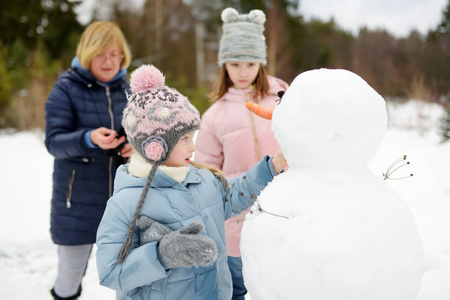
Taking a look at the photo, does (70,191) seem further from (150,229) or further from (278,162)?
(278,162)

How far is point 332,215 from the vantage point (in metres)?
0.93

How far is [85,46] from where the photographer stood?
220 cm

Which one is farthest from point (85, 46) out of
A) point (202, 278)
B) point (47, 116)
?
point (202, 278)

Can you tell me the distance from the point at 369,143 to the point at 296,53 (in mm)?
15661

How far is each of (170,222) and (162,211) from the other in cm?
5

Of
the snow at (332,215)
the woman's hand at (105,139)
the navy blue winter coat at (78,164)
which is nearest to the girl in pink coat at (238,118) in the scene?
the woman's hand at (105,139)

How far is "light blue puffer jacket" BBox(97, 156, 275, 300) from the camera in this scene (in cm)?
121

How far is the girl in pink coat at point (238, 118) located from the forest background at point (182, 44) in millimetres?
7430

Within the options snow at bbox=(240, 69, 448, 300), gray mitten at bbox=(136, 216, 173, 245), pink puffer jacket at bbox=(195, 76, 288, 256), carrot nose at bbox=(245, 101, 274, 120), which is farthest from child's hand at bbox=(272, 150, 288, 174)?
pink puffer jacket at bbox=(195, 76, 288, 256)

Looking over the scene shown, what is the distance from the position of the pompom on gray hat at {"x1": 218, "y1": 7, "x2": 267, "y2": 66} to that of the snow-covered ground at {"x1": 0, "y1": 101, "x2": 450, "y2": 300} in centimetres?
175

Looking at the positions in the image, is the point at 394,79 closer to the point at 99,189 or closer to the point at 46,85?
the point at 46,85

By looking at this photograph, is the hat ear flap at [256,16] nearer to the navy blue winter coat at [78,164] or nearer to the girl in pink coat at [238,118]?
the girl in pink coat at [238,118]

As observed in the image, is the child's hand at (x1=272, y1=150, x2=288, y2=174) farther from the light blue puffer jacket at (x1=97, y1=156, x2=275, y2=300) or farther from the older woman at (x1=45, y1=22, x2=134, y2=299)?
the older woman at (x1=45, y1=22, x2=134, y2=299)

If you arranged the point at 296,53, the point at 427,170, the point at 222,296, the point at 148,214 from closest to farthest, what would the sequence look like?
the point at 148,214
the point at 222,296
the point at 427,170
the point at 296,53
